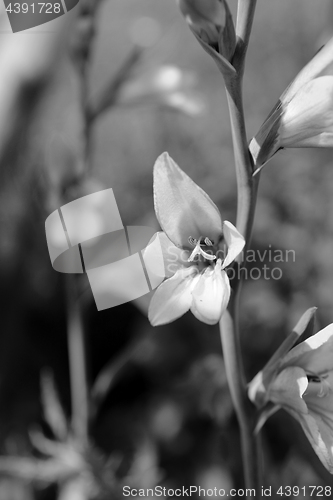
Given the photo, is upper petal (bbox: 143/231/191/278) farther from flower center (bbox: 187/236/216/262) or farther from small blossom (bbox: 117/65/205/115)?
small blossom (bbox: 117/65/205/115)

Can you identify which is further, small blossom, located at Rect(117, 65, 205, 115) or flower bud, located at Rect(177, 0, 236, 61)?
small blossom, located at Rect(117, 65, 205, 115)

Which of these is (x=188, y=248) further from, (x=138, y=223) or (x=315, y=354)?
(x=138, y=223)

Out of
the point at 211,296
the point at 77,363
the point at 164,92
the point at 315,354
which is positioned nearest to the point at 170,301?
the point at 211,296

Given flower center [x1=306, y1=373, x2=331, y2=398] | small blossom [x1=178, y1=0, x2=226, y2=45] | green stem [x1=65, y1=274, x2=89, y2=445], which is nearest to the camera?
small blossom [x1=178, y1=0, x2=226, y2=45]

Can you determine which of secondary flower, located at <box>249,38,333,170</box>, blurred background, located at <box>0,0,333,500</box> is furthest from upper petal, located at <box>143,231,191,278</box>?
blurred background, located at <box>0,0,333,500</box>

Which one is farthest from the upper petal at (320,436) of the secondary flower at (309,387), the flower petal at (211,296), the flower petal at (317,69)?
the flower petal at (317,69)

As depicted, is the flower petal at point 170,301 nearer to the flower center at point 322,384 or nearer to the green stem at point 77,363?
the flower center at point 322,384
